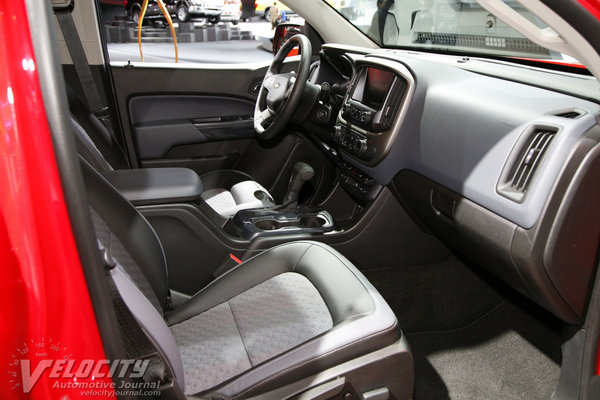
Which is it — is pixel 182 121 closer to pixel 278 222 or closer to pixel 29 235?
pixel 278 222

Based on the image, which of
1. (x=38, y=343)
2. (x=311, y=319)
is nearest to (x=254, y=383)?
(x=311, y=319)

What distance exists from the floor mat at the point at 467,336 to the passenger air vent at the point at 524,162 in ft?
2.72

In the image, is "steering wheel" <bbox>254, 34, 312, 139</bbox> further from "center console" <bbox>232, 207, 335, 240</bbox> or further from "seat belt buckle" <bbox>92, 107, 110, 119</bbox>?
"seat belt buckle" <bbox>92, 107, 110, 119</bbox>

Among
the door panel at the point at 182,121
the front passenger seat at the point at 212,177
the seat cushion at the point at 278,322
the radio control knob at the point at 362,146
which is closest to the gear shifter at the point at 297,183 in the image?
the front passenger seat at the point at 212,177

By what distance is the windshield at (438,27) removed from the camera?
5.95ft

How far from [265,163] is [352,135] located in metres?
0.88

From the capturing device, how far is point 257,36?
12359 mm

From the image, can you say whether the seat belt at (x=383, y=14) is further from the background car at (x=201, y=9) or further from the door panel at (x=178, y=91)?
the background car at (x=201, y=9)

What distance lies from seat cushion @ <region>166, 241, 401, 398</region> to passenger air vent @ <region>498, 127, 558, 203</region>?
0.42 m

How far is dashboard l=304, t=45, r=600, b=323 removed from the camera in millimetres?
1104

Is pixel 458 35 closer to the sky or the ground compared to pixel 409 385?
closer to the sky

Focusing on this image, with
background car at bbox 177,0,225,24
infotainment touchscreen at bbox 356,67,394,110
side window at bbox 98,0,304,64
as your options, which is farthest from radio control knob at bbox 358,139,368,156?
background car at bbox 177,0,225,24

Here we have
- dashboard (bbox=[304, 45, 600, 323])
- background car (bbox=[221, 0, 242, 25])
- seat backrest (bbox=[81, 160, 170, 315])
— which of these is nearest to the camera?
seat backrest (bbox=[81, 160, 170, 315])

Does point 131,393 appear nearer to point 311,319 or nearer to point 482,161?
point 311,319
